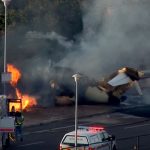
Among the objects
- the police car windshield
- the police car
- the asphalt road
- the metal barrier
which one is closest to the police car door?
the police car

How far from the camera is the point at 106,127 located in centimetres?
4228

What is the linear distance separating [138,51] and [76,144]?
28736 millimetres

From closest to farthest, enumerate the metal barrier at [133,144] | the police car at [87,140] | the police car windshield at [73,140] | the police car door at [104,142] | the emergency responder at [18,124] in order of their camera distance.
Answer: the police car at [87,140] < the police car windshield at [73,140] < the police car door at [104,142] < the metal barrier at [133,144] < the emergency responder at [18,124]

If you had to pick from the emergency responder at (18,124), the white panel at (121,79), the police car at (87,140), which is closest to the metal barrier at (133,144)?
the police car at (87,140)

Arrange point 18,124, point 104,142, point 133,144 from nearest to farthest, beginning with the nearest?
1. point 104,142
2. point 133,144
3. point 18,124

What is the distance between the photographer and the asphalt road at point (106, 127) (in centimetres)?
3469

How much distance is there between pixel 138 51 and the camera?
5534cm

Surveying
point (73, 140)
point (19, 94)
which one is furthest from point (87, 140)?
point (19, 94)

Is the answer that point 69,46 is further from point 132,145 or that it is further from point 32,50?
point 132,145

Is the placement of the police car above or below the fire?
below

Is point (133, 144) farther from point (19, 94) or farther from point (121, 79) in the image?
point (19, 94)

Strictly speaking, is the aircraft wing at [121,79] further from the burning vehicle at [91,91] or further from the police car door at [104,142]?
the police car door at [104,142]

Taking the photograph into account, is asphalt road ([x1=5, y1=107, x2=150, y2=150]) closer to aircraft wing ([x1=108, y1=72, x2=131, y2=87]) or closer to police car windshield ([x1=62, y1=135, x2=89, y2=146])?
aircraft wing ([x1=108, y1=72, x2=131, y2=87])

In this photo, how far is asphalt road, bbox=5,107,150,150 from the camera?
34688 millimetres
